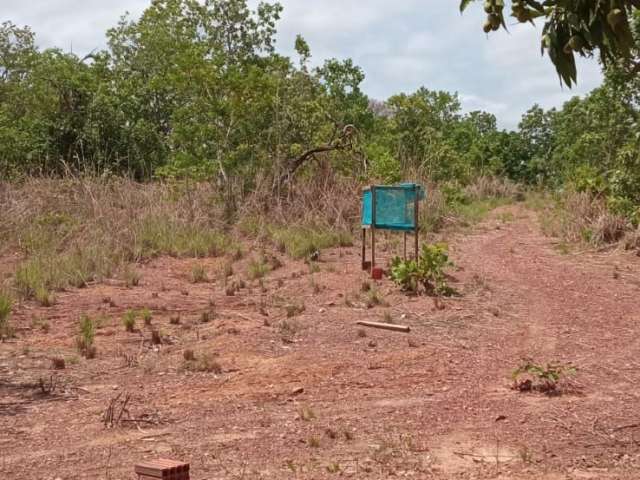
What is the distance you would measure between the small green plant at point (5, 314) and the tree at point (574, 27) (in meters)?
6.29

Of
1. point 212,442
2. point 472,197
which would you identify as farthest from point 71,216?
point 472,197

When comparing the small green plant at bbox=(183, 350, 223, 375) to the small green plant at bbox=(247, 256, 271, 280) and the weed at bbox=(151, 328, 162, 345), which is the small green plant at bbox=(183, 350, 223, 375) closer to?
the weed at bbox=(151, 328, 162, 345)

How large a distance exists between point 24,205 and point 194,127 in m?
3.76

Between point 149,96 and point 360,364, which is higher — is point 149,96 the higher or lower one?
the higher one

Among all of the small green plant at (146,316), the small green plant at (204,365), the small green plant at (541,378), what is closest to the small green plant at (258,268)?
the small green plant at (146,316)

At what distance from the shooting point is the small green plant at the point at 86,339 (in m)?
6.96

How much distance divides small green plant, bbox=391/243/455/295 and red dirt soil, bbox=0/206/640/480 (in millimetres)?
197

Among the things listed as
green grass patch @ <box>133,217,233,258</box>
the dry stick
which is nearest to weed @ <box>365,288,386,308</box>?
the dry stick

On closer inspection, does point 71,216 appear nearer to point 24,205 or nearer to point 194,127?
point 24,205

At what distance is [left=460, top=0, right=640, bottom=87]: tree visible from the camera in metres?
2.46

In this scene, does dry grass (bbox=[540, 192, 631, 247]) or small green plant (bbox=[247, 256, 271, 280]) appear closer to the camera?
small green plant (bbox=[247, 256, 271, 280])

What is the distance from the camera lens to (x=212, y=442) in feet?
15.4

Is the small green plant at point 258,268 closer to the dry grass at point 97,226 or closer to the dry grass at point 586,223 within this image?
the dry grass at point 97,226

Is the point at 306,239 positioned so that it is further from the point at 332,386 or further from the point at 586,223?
the point at 332,386
